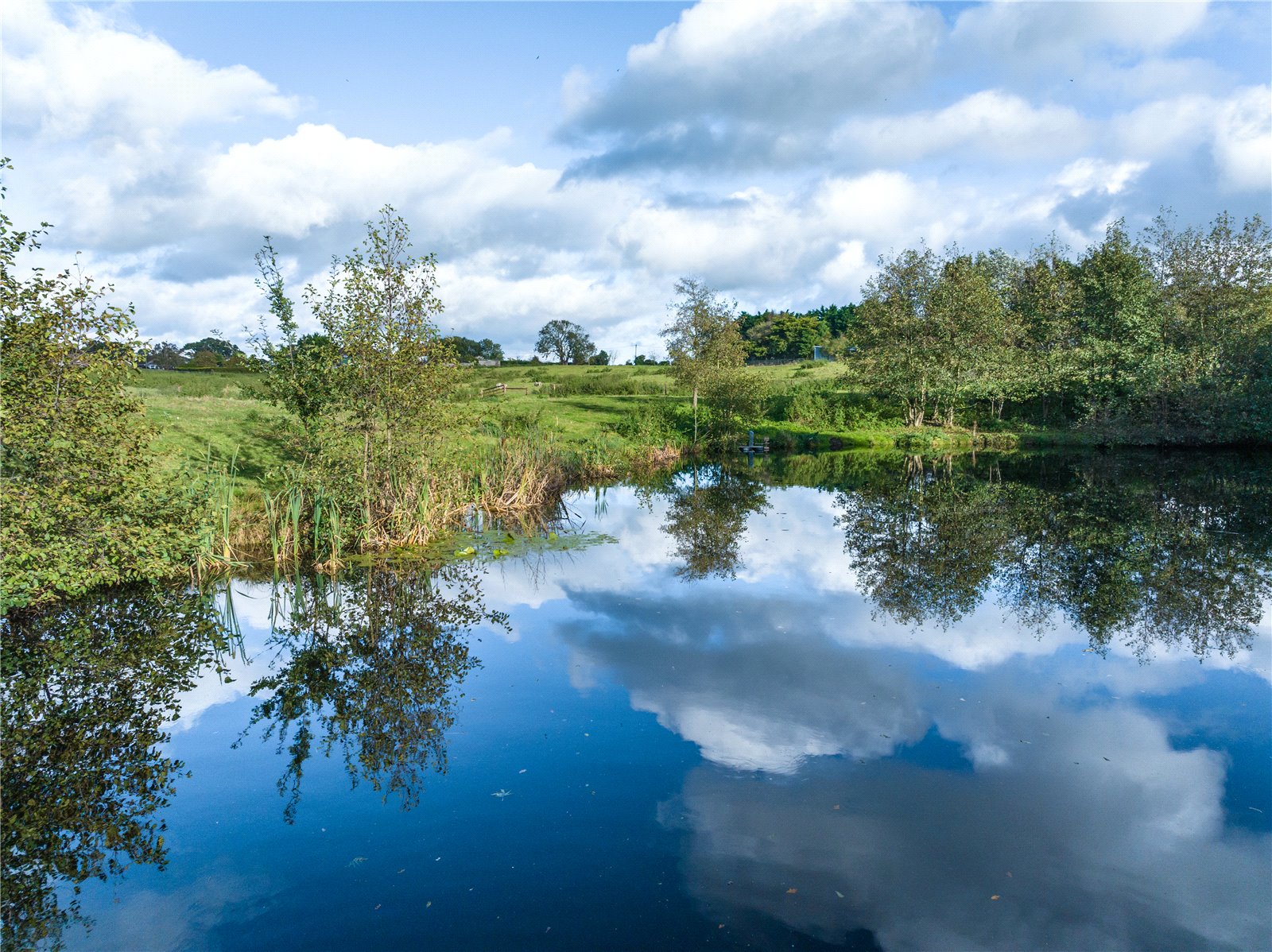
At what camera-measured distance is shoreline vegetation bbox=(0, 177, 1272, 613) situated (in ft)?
38.4

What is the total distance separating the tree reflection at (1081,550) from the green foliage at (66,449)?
13265 mm

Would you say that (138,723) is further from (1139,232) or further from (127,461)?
(1139,232)

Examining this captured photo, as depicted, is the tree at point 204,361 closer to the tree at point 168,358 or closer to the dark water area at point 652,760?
the tree at point 168,358

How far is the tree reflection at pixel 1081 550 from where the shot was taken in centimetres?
1338

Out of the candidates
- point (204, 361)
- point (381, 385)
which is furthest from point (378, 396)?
point (204, 361)

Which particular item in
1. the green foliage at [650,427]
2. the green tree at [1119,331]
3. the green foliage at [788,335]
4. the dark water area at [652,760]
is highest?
the green foliage at [788,335]

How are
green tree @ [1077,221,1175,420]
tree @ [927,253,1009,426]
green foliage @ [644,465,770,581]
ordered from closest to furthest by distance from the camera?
green foliage @ [644,465,770,581] → green tree @ [1077,221,1175,420] → tree @ [927,253,1009,426]

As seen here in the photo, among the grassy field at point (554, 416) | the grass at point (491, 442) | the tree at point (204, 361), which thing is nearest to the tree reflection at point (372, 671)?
the grass at point (491, 442)

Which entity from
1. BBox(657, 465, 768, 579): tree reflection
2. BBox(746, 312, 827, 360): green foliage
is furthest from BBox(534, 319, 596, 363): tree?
BBox(657, 465, 768, 579): tree reflection

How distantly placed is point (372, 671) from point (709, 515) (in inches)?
561

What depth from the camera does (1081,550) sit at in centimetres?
1791

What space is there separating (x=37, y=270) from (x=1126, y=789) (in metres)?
15.6

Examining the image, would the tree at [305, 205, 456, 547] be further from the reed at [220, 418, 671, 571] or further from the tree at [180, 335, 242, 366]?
the tree at [180, 335, 242, 366]

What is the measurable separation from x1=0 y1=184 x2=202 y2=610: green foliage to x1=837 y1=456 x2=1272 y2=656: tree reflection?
43.5 feet
